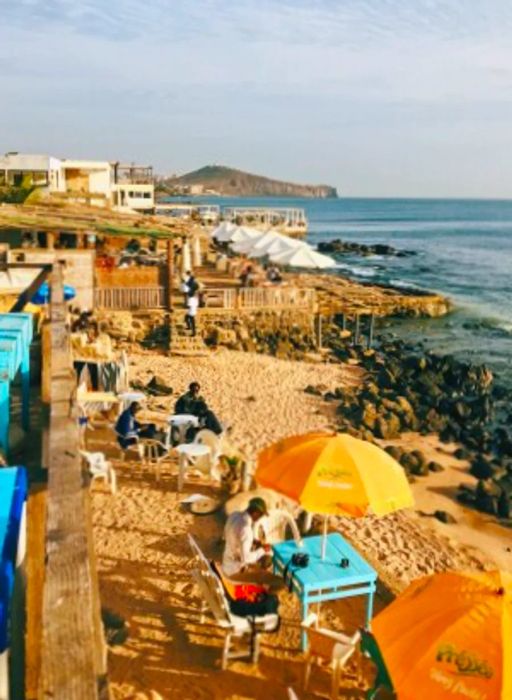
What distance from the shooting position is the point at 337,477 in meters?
6.69

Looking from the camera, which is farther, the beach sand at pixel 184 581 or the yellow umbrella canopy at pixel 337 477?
the yellow umbrella canopy at pixel 337 477

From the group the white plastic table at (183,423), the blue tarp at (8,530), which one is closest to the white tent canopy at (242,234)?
the white plastic table at (183,423)

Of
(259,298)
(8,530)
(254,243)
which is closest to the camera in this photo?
(8,530)

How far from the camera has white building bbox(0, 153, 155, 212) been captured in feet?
113

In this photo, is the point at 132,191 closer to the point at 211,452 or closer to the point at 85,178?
the point at 85,178

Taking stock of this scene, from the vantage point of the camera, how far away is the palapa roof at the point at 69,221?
13.7 metres

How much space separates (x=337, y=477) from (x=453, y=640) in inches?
91.4

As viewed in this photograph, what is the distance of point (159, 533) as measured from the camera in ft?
27.7

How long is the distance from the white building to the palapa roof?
14.1 ft

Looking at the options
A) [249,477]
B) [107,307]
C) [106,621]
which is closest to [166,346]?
[107,307]

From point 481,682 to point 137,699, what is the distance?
9.09 feet

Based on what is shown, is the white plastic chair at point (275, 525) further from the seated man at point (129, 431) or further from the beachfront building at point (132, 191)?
the beachfront building at point (132, 191)

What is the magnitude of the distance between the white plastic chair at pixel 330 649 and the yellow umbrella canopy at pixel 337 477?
3.42 feet

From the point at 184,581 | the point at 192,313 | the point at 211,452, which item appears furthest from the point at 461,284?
the point at 184,581
